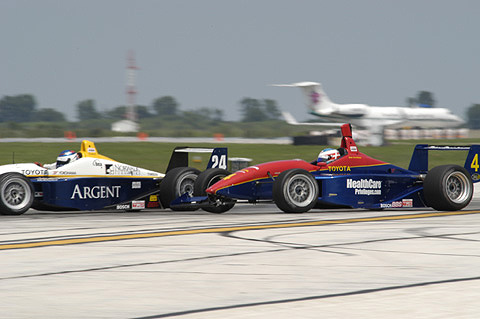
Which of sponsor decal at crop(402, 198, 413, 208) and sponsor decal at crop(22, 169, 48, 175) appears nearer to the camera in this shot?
sponsor decal at crop(22, 169, 48, 175)

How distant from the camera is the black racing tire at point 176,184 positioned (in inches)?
598

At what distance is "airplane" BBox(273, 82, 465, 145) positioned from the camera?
70325mm

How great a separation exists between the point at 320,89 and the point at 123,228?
214 feet

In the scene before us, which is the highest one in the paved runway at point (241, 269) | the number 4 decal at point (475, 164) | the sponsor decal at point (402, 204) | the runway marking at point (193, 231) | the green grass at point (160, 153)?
the green grass at point (160, 153)

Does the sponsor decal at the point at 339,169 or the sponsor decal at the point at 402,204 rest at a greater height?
the sponsor decal at the point at 339,169

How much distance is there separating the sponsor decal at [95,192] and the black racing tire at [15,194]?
843mm

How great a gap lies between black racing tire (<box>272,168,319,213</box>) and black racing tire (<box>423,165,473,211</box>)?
2.18 m

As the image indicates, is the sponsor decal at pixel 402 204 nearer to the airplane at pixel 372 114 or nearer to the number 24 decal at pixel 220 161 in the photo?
the number 24 decal at pixel 220 161

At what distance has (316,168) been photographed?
14.2 meters

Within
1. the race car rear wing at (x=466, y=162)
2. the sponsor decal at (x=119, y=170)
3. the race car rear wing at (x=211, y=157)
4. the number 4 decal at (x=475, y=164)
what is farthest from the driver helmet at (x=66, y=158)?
the number 4 decal at (x=475, y=164)

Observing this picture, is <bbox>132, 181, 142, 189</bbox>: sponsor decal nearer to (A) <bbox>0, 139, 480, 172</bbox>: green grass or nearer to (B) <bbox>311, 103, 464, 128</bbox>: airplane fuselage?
(A) <bbox>0, 139, 480, 172</bbox>: green grass

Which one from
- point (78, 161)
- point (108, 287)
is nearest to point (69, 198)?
point (78, 161)

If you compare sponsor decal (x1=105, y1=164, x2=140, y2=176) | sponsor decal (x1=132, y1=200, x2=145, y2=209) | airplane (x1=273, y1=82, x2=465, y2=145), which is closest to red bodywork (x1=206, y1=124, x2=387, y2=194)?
sponsor decal (x1=132, y1=200, x2=145, y2=209)

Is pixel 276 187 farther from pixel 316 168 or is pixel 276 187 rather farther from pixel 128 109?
pixel 128 109
